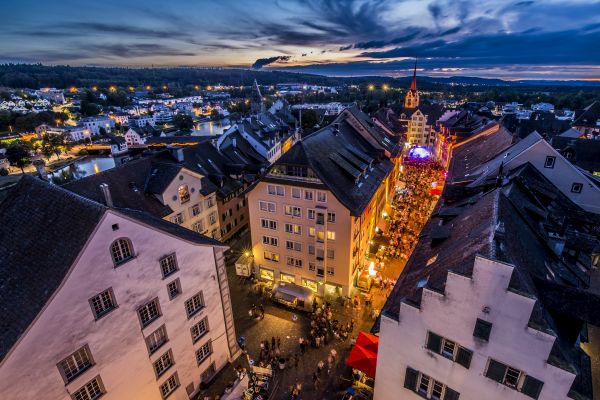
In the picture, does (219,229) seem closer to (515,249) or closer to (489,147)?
(515,249)

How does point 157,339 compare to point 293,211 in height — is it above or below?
below

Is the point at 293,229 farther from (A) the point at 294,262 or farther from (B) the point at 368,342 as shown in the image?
(B) the point at 368,342

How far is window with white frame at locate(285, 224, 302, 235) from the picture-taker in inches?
1358

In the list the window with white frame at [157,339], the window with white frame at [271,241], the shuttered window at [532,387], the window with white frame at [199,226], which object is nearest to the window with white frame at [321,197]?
the window with white frame at [271,241]

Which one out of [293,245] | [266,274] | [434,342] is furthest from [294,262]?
[434,342]

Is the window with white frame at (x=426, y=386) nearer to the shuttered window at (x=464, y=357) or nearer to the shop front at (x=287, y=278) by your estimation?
the shuttered window at (x=464, y=357)

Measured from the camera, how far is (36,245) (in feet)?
51.5

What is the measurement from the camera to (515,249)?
1697 cm

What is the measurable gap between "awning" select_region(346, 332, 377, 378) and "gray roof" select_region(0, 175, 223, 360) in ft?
57.8

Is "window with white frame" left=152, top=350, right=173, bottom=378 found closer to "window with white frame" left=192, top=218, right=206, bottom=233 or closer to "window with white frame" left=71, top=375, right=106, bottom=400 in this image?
"window with white frame" left=71, top=375, right=106, bottom=400

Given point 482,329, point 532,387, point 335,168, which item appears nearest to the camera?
point 532,387

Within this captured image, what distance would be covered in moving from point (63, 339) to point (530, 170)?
40754 mm

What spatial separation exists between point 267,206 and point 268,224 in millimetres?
2379

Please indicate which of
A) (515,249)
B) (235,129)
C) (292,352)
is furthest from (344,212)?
(235,129)
